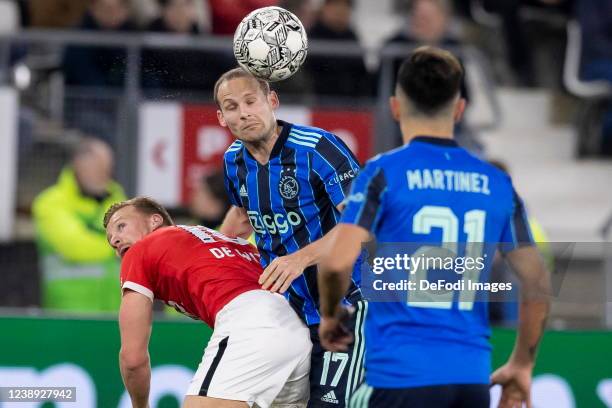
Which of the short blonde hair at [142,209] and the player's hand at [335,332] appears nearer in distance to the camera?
the player's hand at [335,332]

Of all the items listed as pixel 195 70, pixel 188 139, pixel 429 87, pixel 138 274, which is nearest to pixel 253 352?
pixel 138 274

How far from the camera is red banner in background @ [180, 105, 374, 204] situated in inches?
402

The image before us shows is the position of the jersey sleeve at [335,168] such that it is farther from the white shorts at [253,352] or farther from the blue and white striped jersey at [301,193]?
the white shorts at [253,352]

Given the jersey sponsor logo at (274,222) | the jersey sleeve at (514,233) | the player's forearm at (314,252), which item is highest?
the jersey sleeve at (514,233)

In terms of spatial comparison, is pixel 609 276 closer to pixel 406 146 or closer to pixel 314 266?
pixel 314 266

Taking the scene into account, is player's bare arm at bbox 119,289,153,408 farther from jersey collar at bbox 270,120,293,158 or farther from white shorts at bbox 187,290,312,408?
jersey collar at bbox 270,120,293,158

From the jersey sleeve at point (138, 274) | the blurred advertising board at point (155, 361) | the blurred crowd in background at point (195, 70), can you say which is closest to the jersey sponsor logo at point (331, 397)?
the jersey sleeve at point (138, 274)

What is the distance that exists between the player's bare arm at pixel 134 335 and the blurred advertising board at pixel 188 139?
4.57m

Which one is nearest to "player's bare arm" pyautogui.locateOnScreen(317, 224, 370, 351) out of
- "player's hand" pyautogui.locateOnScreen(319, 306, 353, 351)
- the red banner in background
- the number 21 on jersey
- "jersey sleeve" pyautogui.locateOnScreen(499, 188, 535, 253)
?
"player's hand" pyautogui.locateOnScreen(319, 306, 353, 351)

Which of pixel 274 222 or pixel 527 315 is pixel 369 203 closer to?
pixel 527 315

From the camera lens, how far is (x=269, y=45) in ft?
19.4

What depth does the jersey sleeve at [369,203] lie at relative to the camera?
453cm

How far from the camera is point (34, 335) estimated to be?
7.99 meters

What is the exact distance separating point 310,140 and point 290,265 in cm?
62
